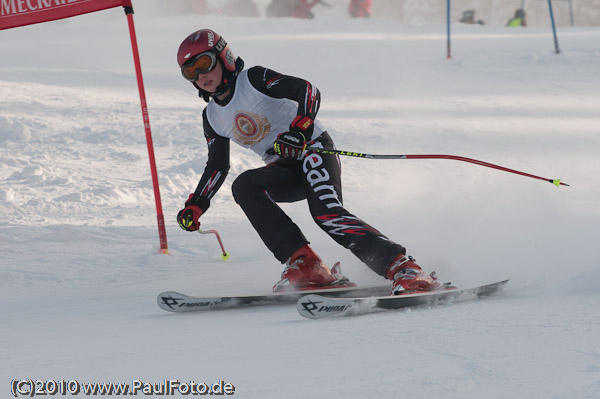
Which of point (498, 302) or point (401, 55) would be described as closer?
point (498, 302)

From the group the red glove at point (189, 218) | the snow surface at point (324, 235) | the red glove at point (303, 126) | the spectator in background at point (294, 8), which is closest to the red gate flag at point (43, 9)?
the snow surface at point (324, 235)

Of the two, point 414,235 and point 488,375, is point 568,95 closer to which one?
point 414,235

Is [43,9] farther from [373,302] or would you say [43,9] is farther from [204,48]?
[373,302]

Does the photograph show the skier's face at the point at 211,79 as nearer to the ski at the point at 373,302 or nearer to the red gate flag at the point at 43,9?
the ski at the point at 373,302

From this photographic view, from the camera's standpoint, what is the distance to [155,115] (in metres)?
9.18

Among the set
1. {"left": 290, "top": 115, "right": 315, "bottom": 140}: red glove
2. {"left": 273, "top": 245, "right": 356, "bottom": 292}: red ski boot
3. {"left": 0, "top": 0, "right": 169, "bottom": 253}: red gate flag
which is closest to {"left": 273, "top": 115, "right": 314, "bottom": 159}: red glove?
{"left": 290, "top": 115, "right": 315, "bottom": 140}: red glove

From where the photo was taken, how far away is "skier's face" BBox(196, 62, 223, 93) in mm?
3582

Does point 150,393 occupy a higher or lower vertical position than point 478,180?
higher

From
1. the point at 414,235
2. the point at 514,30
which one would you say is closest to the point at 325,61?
the point at 514,30

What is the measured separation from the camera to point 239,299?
11.0 feet

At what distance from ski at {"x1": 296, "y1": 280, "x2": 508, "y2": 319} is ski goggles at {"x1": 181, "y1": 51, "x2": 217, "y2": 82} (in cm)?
133

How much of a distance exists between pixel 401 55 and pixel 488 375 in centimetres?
1212

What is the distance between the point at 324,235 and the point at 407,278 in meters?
2.55

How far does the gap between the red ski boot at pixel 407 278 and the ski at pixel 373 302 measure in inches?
3.0
